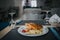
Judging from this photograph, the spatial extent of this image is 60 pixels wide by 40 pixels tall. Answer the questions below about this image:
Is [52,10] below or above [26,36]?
above

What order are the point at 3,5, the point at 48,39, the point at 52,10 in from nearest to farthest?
1. the point at 48,39
2. the point at 3,5
3. the point at 52,10

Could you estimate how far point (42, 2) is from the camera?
1.03 m

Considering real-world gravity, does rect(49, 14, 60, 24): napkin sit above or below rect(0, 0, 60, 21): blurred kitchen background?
below

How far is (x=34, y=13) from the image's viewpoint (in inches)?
40.6

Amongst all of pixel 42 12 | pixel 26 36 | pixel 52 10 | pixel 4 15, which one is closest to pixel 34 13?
pixel 42 12

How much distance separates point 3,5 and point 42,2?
16.0 inches

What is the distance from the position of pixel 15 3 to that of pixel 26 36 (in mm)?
475

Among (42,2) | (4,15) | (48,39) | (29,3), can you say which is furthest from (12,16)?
(48,39)

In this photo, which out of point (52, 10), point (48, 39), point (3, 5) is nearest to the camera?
point (48, 39)

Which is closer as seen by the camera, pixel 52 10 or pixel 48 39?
pixel 48 39

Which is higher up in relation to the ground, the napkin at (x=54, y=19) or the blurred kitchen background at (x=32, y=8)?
the blurred kitchen background at (x=32, y=8)

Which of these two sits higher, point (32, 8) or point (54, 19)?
point (32, 8)

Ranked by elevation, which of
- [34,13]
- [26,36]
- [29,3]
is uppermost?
[29,3]

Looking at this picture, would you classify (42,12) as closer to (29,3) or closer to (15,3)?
(29,3)
